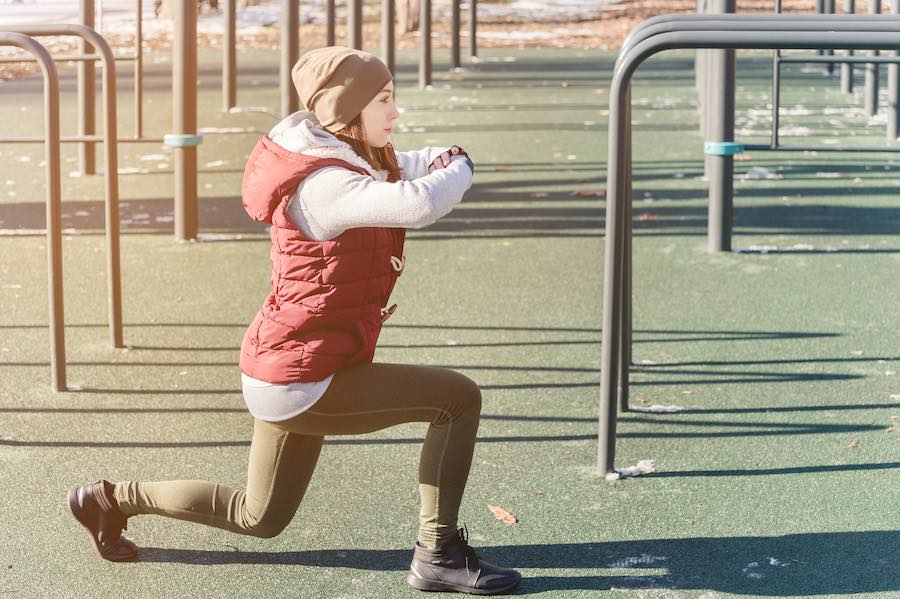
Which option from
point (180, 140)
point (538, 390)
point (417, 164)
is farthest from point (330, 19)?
point (417, 164)

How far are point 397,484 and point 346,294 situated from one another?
114cm

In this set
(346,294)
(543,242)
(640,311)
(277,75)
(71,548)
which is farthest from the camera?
(277,75)

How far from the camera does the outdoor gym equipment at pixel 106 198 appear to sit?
499 centimetres

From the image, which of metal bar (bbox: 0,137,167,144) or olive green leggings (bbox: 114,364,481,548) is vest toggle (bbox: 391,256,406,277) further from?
metal bar (bbox: 0,137,167,144)

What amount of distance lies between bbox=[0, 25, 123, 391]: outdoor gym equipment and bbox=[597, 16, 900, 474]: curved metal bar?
2004 millimetres

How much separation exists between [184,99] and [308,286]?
463cm

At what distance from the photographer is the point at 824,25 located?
150 inches

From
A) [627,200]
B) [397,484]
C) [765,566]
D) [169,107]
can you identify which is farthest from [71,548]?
[169,107]

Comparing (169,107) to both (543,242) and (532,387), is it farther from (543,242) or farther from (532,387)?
(532,387)

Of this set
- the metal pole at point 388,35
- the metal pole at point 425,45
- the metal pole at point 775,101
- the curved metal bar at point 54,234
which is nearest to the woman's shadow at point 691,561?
the curved metal bar at point 54,234

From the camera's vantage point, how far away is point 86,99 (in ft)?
31.1

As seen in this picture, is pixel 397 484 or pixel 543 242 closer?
pixel 397 484

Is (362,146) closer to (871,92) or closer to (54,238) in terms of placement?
(54,238)

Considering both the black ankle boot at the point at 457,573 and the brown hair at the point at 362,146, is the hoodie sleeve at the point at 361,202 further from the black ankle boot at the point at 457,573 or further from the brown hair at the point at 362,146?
the black ankle boot at the point at 457,573
